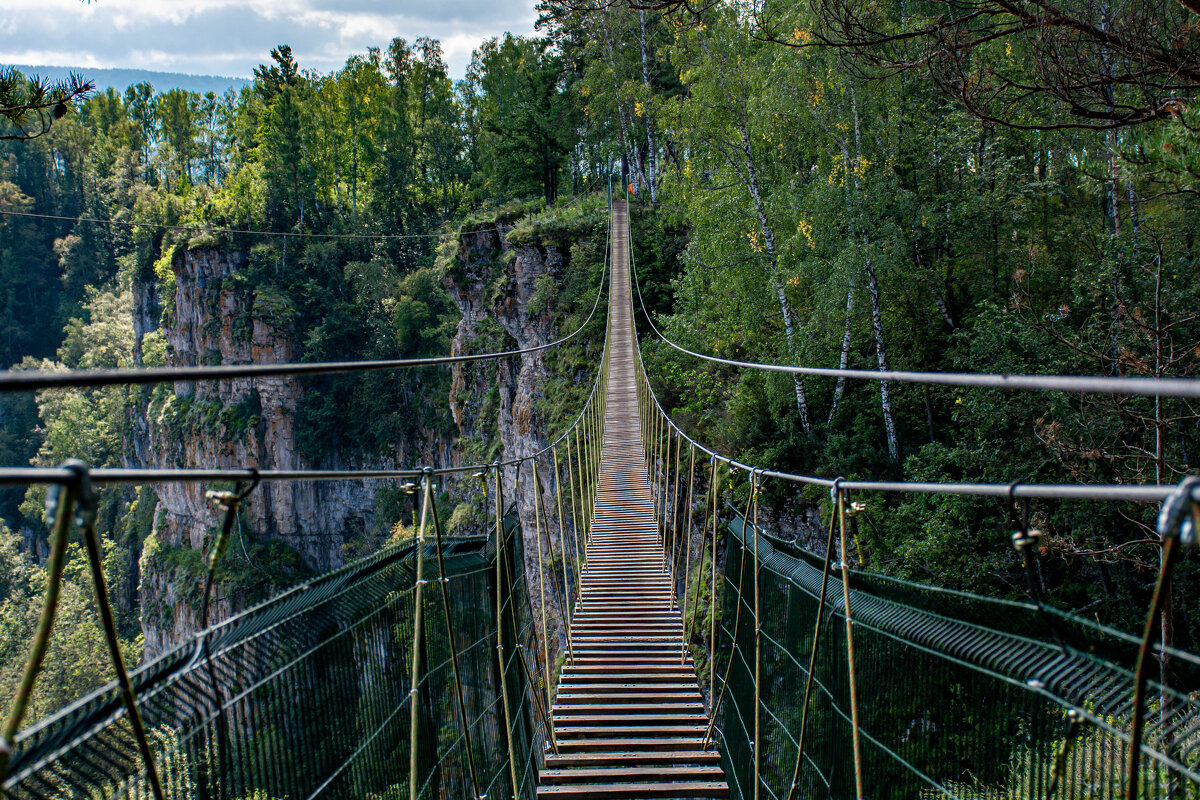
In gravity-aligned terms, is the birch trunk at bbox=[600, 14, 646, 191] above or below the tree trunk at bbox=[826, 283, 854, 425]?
above

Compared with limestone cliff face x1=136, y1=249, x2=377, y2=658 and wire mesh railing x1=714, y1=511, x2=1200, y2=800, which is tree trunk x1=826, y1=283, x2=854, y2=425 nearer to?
wire mesh railing x1=714, y1=511, x2=1200, y2=800

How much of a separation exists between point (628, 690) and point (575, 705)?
29cm

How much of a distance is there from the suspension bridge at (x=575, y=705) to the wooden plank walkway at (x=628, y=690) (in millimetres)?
19

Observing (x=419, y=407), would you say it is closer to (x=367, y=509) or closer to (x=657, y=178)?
(x=367, y=509)

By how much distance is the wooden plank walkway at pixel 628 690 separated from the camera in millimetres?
2834

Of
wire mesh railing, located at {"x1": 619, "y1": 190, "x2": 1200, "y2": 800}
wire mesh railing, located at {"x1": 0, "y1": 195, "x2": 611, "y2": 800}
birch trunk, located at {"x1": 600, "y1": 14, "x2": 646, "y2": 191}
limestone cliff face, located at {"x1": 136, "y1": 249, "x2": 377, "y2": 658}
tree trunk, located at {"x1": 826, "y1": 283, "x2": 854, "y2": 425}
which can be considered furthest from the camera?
limestone cliff face, located at {"x1": 136, "y1": 249, "x2": 377, "y2": 658}

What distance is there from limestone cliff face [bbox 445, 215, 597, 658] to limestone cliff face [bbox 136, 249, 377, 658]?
25.5ft

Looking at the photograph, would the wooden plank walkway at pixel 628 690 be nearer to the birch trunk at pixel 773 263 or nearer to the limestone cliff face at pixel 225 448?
the birch trunk at pixel 773 263

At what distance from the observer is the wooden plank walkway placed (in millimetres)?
2834

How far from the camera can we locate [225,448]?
23297 mm

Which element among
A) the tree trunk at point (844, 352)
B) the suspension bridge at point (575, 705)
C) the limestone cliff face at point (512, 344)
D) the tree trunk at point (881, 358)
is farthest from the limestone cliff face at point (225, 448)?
the suspension bridge at point (575, 705)

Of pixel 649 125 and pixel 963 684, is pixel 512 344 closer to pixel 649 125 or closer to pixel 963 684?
pixel 649 125

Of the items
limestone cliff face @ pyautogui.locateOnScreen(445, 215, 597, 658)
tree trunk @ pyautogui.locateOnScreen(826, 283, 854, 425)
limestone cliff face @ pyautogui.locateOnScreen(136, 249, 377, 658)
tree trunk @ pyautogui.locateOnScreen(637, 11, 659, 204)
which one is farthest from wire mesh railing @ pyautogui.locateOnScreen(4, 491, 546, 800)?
limestone cliff face @ pyautogui.locateOnScreen(136, 249, 377, 658)

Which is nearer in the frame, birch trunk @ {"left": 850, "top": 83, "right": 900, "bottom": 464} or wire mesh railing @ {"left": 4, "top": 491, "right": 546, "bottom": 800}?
wire mesh railing @ {"left": 4, "top": 491, "right": 546, "bottom": 800}
